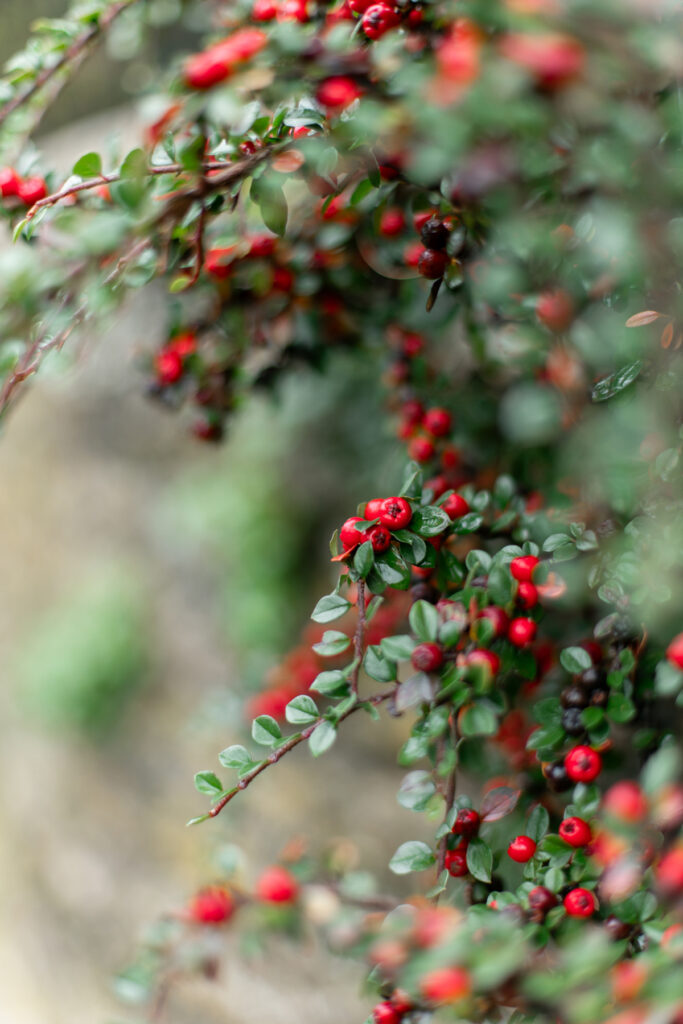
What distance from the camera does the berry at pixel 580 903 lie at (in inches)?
22.1

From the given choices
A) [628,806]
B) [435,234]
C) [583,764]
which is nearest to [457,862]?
[583,764]

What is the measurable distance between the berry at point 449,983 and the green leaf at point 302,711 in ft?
0.66

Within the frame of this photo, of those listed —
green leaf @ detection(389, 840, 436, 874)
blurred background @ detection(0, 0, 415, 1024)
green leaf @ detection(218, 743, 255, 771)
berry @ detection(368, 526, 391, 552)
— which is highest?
berry @ detection(368, 526, 391, 552)

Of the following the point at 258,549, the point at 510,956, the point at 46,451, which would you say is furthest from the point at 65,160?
the point at 510,956

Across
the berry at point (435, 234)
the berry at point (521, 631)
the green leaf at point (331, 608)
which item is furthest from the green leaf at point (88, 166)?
the berry at point (521, 631)

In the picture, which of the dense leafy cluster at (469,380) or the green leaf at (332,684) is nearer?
the dense leafy cluster at (469,380)

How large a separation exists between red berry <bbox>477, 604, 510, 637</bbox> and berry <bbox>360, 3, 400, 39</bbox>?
1.42 feet

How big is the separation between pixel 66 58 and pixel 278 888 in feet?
2.67

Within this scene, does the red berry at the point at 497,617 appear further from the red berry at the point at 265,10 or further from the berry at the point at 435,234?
the red berry at the point at 265,10

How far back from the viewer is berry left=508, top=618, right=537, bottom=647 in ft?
2.03

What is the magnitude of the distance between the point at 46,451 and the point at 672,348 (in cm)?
210

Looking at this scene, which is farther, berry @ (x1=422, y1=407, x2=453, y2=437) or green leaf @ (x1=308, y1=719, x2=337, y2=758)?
berry @ (x1=422, y1=407, x2=453, y2=437)

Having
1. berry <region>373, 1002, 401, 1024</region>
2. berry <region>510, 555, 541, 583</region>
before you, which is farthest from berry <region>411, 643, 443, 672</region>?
berry <region>373, 1002, 401, 1024</region>

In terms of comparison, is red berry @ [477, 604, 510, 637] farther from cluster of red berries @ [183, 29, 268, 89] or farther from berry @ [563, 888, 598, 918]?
cluster of red berries @ [183, 29, 268, 89]
